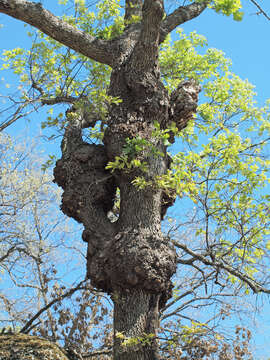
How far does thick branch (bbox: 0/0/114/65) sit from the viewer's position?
606cm

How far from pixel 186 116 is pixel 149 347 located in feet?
10.0

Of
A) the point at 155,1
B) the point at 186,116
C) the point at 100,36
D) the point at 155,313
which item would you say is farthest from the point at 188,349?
the point at 100,36

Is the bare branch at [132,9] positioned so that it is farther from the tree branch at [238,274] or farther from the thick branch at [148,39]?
the tree branch at [238,274]

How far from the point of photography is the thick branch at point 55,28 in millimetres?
6062

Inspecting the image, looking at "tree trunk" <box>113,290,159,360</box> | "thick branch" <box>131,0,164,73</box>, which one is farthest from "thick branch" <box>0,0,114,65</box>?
"tree trunk" <box>113,290,159,360</box>

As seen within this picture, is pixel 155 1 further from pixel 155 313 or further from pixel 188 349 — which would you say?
pixel 188 349

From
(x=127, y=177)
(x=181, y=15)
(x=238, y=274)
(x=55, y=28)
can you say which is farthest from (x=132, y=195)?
(x=181, y=15)

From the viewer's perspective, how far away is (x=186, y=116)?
579 cm

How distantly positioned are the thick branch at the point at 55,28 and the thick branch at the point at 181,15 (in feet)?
3.27

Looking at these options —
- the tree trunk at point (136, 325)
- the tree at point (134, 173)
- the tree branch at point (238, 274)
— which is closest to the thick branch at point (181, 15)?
the tree at point (134, 173)

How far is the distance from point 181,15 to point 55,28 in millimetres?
2100

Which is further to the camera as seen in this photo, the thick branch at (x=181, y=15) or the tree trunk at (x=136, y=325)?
the thick branch at (x=181, y=15)

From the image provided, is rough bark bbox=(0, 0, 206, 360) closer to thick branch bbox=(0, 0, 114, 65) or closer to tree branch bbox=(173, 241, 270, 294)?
thick branch bbox=(0, 0, 114, 65)

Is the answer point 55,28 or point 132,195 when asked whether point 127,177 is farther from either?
point 55,28
